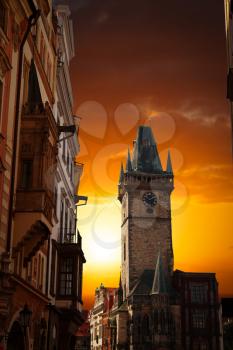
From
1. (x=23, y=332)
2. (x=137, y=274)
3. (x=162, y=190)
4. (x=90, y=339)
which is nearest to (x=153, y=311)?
(x=137, y=274)

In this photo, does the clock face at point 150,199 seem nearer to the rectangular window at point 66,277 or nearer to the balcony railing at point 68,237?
the balcony railing at point 68,237

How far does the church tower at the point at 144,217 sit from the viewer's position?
10288 centimetres

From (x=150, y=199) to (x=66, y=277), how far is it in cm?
7858

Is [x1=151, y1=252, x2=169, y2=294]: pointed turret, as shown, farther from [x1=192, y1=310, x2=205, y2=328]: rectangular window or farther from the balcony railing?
the balcony railing

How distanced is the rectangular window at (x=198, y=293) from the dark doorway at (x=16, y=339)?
78824 millimetres

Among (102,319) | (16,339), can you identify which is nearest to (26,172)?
(16,339)

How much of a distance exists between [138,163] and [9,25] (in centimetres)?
9600

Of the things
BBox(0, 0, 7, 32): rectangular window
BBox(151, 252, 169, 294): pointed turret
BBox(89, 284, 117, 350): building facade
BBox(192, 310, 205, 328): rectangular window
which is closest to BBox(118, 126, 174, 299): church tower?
BBox(151, 252, 169, 294): pointed turret

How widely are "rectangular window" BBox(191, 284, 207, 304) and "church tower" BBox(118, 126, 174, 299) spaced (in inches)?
233

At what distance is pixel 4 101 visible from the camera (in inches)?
692

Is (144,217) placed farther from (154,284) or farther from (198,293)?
(198,293)

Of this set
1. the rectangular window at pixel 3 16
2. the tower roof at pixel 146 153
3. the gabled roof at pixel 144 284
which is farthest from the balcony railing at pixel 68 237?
the tower roof at pixel 146 153

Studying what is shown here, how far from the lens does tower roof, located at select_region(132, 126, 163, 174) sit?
113 m

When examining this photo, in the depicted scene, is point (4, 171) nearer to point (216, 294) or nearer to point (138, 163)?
point (216, 294)
